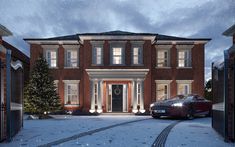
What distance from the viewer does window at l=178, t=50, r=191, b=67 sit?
1056 inches

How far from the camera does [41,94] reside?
2059 centimetres

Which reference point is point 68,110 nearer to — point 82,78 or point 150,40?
point 82,78

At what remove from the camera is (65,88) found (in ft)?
87.6

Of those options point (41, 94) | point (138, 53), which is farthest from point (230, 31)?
point (138, 53)

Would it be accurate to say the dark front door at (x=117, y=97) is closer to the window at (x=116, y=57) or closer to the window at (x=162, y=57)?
the window at (x=116, y=57)

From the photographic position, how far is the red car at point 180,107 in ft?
57.8

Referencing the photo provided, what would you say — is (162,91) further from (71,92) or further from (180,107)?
(180,107)

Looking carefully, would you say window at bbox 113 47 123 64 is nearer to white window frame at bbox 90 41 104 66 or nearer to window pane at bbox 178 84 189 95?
white window frame at bbox 90 41 104 66

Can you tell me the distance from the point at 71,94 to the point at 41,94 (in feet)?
20.5

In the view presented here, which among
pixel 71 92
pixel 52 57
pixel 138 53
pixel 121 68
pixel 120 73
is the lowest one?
pixel 71 92

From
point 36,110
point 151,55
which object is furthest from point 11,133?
point 151,55

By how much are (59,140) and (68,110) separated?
17.6 metres

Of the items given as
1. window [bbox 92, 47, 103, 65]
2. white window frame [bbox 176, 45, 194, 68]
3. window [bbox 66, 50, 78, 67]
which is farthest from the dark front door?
white window frame [bbox 176, 45, 194, 68]

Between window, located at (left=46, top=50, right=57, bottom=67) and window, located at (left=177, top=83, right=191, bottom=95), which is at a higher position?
window, located at (left=46, top=50, right=57, bottom=67)
